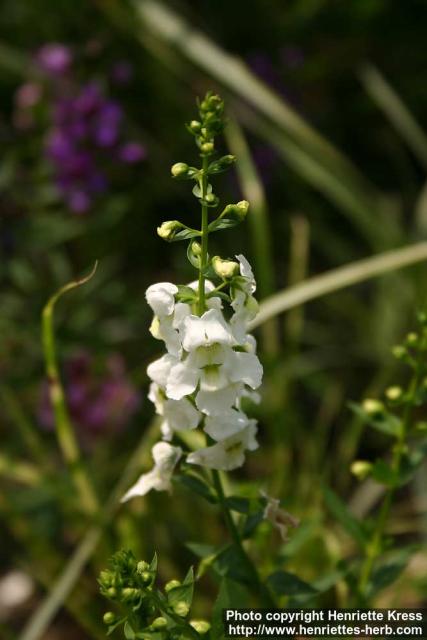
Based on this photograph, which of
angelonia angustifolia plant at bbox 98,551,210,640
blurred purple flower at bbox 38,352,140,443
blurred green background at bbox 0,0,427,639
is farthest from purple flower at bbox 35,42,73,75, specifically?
angelonia angustifolia plant at bbox 98,551,210,640

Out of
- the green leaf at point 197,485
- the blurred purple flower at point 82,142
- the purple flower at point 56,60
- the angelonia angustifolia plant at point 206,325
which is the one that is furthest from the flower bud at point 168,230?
the purple flower at point 56,60

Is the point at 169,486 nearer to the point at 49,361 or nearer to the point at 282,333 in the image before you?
the point at 49,361

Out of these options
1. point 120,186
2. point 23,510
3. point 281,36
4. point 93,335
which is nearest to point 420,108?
point 281,36

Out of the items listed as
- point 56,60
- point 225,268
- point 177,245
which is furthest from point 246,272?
point 177,245

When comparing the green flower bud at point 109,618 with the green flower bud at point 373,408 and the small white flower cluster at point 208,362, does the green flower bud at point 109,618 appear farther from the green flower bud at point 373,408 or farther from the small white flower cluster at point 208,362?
the green flower bud at point 373,408

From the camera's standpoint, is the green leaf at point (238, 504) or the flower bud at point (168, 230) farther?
the green leaf at point (238, 504)
